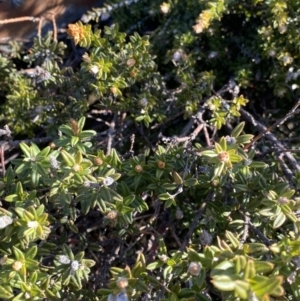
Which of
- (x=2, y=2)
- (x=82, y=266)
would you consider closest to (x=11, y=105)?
(x=2, y=2)

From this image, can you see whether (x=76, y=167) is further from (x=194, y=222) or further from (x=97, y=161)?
(x=194, y=222)

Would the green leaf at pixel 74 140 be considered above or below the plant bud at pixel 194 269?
above

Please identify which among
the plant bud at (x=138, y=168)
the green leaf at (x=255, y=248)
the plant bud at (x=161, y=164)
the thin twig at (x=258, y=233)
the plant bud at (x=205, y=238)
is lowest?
the plant bud at (x=205, y=238)

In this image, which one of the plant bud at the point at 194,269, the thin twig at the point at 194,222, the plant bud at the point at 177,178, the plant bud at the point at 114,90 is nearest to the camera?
the plant bud at the point at 194,269

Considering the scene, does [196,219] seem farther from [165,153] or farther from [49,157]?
[49,157]

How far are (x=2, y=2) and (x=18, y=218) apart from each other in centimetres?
111

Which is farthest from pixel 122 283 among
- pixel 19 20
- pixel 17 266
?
pixel 19 20

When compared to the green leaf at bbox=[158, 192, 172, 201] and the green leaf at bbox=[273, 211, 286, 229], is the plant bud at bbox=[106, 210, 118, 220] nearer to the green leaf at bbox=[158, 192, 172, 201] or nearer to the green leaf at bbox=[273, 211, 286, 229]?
the green leaf at bbox=[158, 192, 172, 201]

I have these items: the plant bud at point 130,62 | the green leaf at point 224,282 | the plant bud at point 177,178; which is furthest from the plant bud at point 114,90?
the green leaf at point 224,282

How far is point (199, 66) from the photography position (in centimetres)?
216

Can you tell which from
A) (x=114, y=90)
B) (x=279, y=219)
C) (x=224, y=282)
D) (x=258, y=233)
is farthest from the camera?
(x=114, y=90)

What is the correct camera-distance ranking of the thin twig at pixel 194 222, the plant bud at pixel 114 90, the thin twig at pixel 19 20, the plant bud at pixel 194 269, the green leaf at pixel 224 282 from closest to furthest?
the green leaf at pixel 224 282
the plant bud at pixel 194 269
the thin twig at pixel 194 222
the plant bud at pixel 114 90
the thin twig at pixel 19 20

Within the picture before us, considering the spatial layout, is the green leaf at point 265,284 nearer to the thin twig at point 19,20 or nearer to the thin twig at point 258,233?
the thin twig at point 258,233

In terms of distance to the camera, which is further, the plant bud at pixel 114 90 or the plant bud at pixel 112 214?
the plant bud at pixel 114 90
